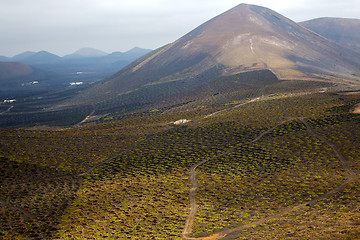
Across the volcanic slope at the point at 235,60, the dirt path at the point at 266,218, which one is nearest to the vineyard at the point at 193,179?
the dirt path at the point at 266,218

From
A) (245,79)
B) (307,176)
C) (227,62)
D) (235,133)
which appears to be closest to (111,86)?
(227,62)

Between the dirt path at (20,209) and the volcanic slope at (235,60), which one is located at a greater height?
the volcanic slope at (235,60)

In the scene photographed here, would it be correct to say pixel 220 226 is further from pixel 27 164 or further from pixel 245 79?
pixel 245 79

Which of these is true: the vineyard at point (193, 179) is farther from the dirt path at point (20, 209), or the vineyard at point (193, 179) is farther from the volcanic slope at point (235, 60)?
the volcanic slope at point (235, 60)

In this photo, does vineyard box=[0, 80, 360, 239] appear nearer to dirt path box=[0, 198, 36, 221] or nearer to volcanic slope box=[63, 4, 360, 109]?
dirt path box=[0, 198, 36, 221]

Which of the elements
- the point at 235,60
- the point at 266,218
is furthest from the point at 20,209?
the point at 235,60

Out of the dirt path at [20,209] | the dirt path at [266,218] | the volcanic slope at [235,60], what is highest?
the volcanic slope at [235,60]
